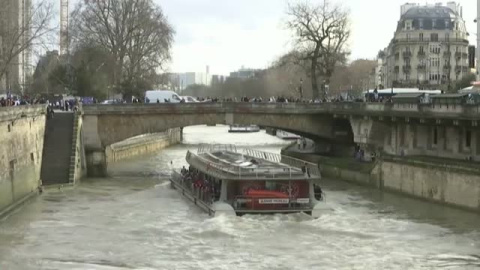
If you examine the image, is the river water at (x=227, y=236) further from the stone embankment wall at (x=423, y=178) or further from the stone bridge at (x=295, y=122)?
the stone bridge at (x=295, y=122)

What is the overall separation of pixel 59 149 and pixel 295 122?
18.0 metres

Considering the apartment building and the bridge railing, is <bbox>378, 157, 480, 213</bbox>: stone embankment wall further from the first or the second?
the apartment building

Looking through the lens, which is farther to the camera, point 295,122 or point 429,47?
point 429,47

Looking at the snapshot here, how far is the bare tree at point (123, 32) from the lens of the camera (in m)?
86.9

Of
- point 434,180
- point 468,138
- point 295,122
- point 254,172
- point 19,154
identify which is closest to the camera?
point 254,172

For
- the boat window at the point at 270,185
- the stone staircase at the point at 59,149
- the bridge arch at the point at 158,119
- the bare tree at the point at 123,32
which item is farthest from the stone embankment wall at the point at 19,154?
the bare tree at the point at 123,32

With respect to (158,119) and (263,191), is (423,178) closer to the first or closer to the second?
(263,191)

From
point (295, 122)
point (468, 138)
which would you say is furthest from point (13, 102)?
point (468, 138)

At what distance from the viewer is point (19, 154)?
4225cm

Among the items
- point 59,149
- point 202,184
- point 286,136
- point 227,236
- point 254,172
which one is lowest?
point 227,236

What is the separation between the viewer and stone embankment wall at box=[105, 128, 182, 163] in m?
70.0

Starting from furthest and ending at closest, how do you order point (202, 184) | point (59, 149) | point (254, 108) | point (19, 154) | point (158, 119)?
1. point (254, 108)
2. point (158, 119)
3. point (59, 149)
4. point (19, 154)
5. point (202, 184)

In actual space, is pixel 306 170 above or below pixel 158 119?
below

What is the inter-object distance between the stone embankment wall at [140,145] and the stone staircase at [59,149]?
12.2 meters
